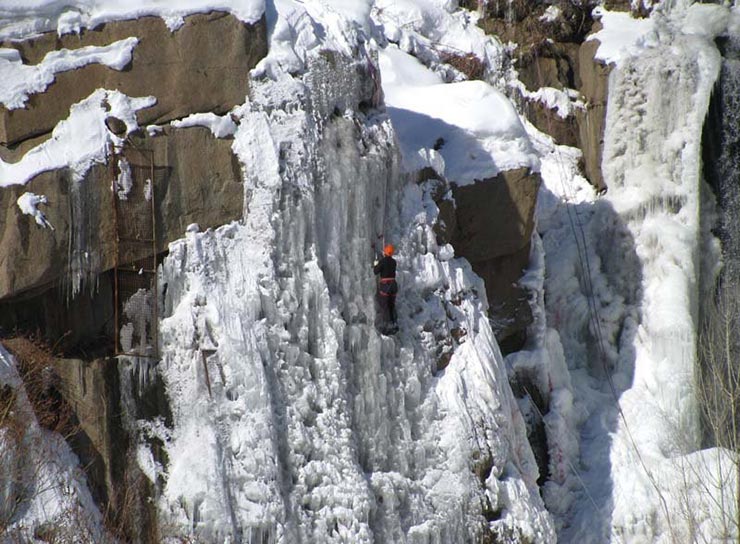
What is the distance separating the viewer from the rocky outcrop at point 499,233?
18359mm

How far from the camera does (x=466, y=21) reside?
25.0m

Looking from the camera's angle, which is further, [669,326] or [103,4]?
[669,326]

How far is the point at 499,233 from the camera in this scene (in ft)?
60.5

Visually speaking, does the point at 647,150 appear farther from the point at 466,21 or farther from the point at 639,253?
the point at 466,21

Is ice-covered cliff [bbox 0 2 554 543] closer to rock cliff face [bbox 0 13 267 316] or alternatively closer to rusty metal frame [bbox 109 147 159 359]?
rusty metal frame [bbox 109 147 159 359]

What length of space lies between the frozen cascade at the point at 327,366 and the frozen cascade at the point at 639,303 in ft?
5.37

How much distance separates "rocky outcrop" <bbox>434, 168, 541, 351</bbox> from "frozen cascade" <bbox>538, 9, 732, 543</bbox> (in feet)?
5.23

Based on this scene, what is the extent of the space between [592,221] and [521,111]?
3469mm

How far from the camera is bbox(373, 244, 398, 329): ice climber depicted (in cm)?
1602

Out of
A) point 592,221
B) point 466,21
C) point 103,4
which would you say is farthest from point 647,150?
point 103,4

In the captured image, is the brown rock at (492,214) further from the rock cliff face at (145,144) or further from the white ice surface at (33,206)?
the white ice surface at (33,206)

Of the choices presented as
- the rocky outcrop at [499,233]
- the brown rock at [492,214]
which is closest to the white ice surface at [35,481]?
the rocky outcrop at [499,233]

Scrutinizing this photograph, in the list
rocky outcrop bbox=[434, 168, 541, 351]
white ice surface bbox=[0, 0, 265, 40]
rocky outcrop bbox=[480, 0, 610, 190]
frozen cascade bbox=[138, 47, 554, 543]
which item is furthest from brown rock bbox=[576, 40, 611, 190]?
white ice surface bbox=[0, 0, 265, 40]

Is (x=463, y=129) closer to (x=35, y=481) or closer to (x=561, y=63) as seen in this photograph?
(x=561, y=63)
